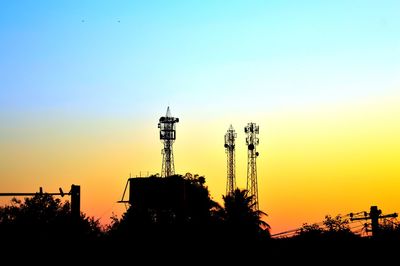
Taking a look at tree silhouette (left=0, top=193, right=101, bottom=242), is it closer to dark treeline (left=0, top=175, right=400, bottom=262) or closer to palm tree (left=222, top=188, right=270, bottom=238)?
dark treeline (left=0, top=175, right=400, bottom=262)

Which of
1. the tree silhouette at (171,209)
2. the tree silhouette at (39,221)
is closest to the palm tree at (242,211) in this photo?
the tree silhouette at (171,209)

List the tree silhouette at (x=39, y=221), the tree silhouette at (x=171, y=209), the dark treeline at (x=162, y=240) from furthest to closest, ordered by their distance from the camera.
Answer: the tree silhouette at (x=171, y=209), the tree silhouette at (x=39, y=221), the dark treeline at (x=162, y=240)

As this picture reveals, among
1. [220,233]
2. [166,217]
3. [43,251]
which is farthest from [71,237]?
[166,217]

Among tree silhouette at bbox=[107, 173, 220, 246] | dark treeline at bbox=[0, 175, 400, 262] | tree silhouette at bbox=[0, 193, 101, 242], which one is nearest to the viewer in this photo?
dark treeline at bbox=[0, 175, 400, 262]

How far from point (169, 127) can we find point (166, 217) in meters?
10.7

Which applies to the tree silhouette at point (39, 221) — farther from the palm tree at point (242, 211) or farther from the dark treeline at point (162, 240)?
the palm tree at point (242, 211)

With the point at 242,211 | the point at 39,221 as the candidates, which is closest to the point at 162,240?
the point at 39,221

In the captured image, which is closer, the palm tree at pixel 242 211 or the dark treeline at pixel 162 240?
the dark treeline at pixel 162 240

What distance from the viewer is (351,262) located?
4622 centimetres

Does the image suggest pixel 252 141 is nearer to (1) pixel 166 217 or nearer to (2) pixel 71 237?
(1) pixel 166 217

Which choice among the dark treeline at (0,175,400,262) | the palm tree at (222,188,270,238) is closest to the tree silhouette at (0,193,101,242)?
the dark treeline at (0,175,400,262)

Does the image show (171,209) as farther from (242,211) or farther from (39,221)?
(39,221)

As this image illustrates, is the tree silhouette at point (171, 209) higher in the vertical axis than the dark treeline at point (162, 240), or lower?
higher

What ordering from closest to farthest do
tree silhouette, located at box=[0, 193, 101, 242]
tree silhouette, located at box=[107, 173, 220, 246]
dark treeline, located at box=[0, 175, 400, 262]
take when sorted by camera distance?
1. dark treeline, located at box=[0, 175, 400, 262]
2. tree silhouette, located at box=[0, 193, 101, 242]
3. tree silhouette, located at box=[107, 173, 220, 246]
